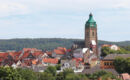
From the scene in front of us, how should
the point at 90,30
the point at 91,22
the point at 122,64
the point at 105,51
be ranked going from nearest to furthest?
the point at 122,64, the point at 105,51, the point at 91,22, the point at 90,30

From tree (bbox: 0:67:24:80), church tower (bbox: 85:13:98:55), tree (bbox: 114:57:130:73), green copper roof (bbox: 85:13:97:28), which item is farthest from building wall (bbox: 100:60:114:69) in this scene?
green copper roof (bbox: 85:13:97:28)

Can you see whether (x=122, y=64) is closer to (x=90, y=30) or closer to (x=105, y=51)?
(x=105, y=51)

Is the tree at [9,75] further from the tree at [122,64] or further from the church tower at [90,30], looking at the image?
the church tower at [90,30]

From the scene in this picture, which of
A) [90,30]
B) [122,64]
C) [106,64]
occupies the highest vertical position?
[90,30]

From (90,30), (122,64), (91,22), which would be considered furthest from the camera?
(90,30)

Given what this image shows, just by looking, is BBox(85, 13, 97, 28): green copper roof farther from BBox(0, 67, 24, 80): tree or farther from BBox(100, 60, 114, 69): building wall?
BBox(0, 67, 24, 80): tree

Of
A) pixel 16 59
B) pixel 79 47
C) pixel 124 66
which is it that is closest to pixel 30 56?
pixel 16 59

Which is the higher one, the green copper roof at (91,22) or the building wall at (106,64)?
the green copper roof at (91,22)

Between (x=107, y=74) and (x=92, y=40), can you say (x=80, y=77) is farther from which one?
(x=92, y=40)

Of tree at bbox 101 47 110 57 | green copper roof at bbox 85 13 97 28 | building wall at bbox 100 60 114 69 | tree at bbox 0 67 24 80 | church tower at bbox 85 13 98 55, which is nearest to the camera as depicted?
tree at bbox 0 67 24 80

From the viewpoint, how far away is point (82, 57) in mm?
129000

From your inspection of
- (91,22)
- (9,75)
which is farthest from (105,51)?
(9,75)

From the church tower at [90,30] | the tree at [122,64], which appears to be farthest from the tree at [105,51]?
the tree at [122,64]

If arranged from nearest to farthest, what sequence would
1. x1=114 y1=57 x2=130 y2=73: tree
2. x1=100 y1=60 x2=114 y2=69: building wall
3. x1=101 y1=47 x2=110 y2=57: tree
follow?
x1=114 y1=57 x2=130 y2=73: tree → x1=100 y1=60 x2=114 y2=69: building wall → x1=101 y1=47 x2=110 y2=57: tree
